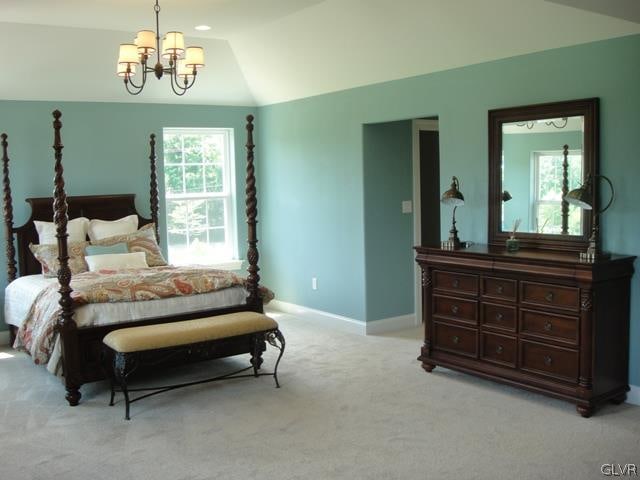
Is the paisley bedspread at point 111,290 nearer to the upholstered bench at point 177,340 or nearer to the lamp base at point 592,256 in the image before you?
the upholstered bench at point 177,340

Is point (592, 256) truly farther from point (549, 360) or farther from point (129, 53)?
point (129, 53)

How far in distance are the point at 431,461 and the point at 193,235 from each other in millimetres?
4572

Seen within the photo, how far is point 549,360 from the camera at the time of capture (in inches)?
173

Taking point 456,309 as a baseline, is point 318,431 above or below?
below

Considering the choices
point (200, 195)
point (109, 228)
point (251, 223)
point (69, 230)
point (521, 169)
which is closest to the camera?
point (521, 169)

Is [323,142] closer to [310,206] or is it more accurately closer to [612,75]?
[310,206]

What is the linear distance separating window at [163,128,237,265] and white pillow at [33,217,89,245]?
1117mm

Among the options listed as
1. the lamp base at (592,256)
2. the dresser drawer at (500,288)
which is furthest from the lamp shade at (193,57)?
the lamp base at (592,256)

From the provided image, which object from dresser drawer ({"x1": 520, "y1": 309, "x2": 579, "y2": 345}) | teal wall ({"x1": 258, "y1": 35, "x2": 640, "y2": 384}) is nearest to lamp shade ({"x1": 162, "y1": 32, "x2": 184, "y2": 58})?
teal wall ({"x1": 258, "y1": 35, "x2": 640, "y2": 384})

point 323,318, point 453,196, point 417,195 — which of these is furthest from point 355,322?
point 453,196

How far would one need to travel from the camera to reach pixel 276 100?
738cm

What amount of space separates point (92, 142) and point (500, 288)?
4.24 m

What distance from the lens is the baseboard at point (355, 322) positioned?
6.51m

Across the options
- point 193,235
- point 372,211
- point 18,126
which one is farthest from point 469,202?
point 18,126
